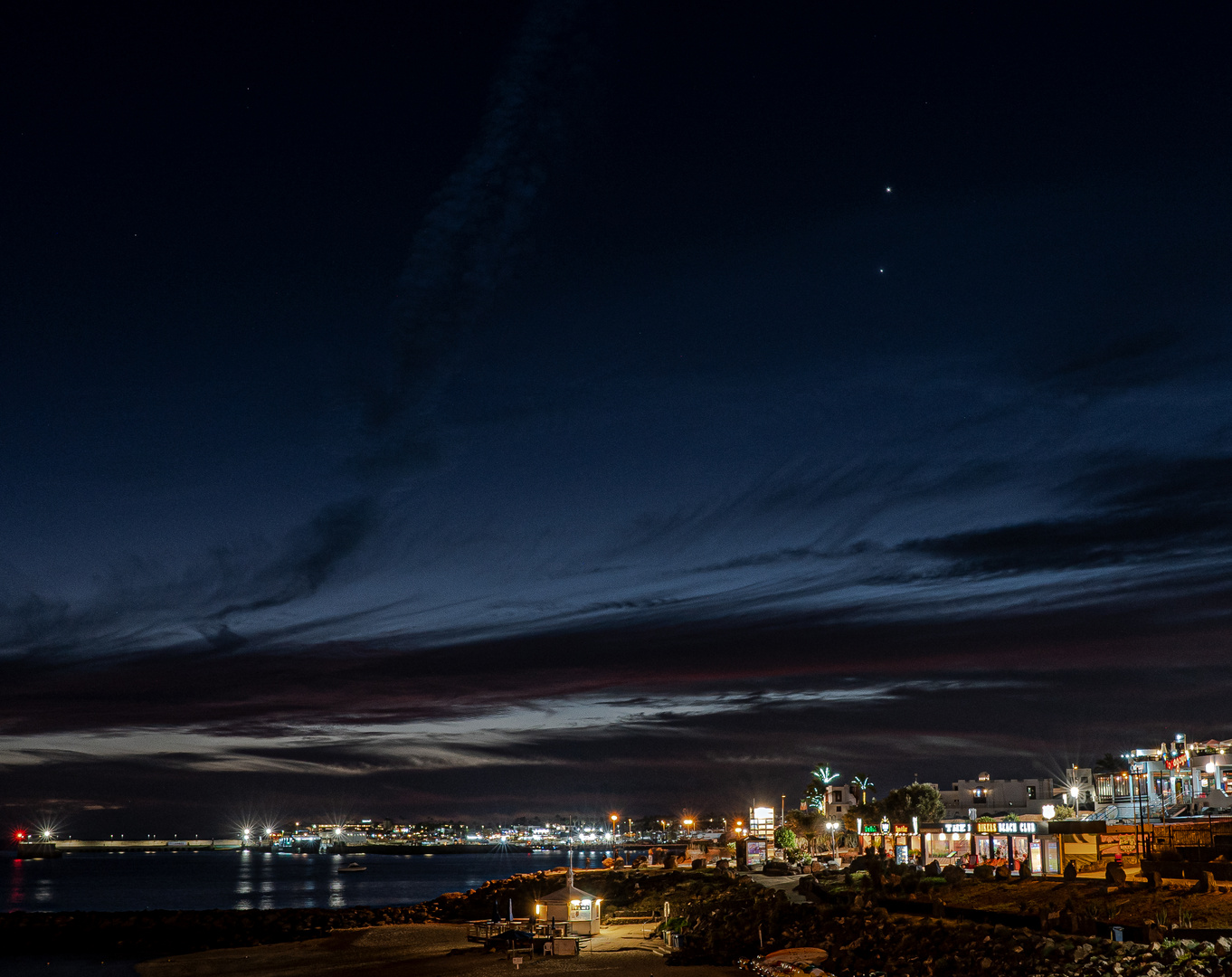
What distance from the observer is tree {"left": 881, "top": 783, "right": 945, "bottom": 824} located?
9419 cm

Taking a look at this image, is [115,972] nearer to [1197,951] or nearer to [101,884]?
[1197,951]

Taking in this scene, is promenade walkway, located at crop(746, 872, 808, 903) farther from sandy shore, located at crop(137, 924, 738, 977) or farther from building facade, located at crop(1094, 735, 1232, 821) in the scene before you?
building facade, located at crop(1094, 735, 1232, 821)

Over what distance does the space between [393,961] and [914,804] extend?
59.3m

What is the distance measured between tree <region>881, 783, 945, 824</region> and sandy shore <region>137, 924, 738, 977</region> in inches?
1776

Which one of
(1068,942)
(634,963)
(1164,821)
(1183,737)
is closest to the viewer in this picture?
(1068,942)

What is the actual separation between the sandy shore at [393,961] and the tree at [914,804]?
4510cm

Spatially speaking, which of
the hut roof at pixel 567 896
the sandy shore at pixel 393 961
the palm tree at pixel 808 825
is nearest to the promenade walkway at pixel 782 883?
the hut roof at pixel 567 896

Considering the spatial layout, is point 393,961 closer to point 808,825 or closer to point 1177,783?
point 1177,783

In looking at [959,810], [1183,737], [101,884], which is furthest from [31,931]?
[101,884]

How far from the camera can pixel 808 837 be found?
378ft

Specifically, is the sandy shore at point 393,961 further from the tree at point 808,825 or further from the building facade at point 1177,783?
the tree at point 808,825

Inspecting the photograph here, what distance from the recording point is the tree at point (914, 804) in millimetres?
94188

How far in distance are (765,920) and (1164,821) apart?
2702 cm

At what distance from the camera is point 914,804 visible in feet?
318
